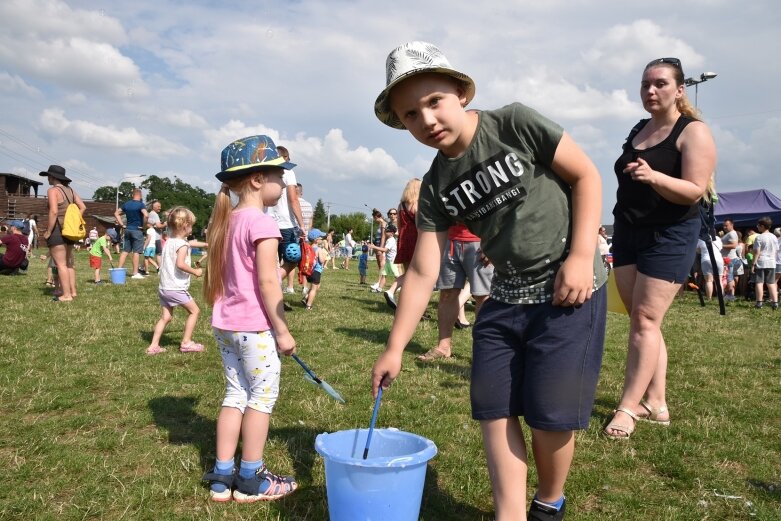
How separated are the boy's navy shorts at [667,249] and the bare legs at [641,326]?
6 cm

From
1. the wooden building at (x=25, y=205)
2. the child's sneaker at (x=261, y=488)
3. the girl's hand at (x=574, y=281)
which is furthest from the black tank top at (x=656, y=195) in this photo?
the wooden building at (x=25, y=205)

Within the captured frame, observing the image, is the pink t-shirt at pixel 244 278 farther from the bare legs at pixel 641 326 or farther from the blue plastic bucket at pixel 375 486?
the bare legs at pixel 641 326

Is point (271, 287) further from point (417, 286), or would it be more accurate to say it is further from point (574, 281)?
point (574, 281)

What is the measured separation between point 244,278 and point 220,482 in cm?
101

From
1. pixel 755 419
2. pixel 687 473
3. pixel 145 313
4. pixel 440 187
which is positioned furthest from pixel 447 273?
pixel 145 313

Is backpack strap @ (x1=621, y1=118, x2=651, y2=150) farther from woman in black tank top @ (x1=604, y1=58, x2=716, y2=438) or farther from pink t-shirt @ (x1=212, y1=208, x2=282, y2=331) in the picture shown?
pink t-shirt @ (x1=212, y1=208, x2=282, y2=331)

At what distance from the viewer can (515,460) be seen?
231 cm

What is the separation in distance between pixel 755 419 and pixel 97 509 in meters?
4.11

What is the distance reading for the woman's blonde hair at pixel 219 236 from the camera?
10.3ft

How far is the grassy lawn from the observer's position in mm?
2803

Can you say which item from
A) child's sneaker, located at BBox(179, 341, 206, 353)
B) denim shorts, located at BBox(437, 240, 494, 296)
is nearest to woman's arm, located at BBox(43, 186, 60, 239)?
child's sneaker, located at BBox(179, 341, 206, 353)

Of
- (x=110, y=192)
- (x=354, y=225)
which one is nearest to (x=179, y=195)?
(x=110, y=192)

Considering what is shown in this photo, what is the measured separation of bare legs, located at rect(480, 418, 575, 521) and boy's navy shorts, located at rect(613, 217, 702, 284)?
1.70 m

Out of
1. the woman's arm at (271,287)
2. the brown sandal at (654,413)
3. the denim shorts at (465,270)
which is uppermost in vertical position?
the denim shorts at (465,270)
